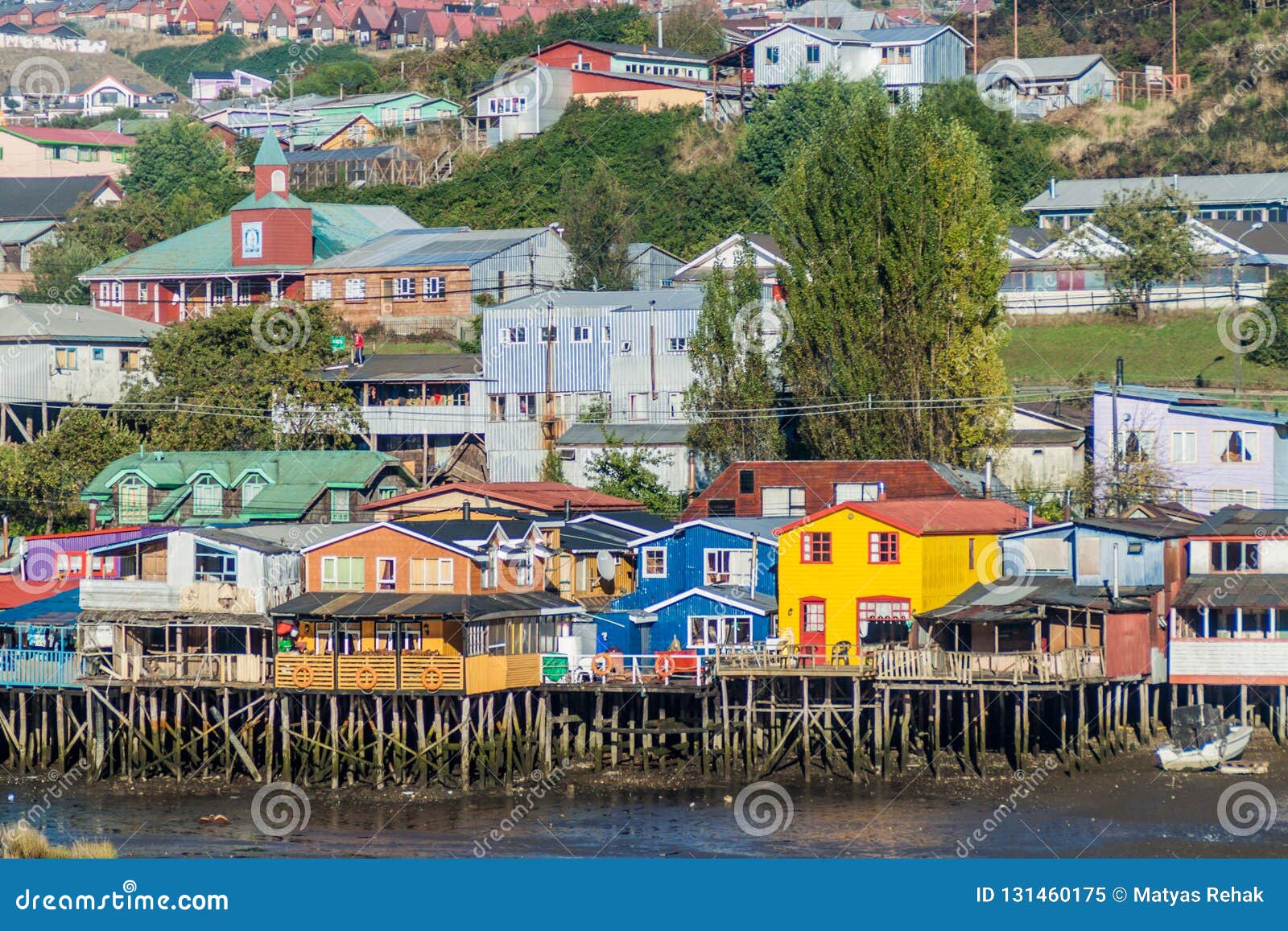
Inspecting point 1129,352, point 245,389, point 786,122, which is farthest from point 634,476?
point 786,122

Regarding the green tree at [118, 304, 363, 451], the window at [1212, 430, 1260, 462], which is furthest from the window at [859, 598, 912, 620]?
the green tree at [118, 304, 363, 451]

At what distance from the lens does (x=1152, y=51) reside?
131 m

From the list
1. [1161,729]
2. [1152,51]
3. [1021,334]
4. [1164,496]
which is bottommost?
[1161,729]

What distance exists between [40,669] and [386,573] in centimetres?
1021

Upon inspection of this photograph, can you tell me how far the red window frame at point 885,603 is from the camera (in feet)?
194

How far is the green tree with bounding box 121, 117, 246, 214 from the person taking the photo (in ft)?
428

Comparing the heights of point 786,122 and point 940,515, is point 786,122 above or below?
above

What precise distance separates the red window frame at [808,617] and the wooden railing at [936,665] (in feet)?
10.8

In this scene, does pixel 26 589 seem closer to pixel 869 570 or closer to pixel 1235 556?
pixel 869 570

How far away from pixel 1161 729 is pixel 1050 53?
3326 inches

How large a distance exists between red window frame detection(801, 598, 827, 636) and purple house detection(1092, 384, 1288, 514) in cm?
1647

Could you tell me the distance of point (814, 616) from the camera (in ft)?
197

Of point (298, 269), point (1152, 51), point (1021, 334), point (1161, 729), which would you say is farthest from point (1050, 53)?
point (1161, 729)

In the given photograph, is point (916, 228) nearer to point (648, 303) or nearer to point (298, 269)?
point (648, 303)
